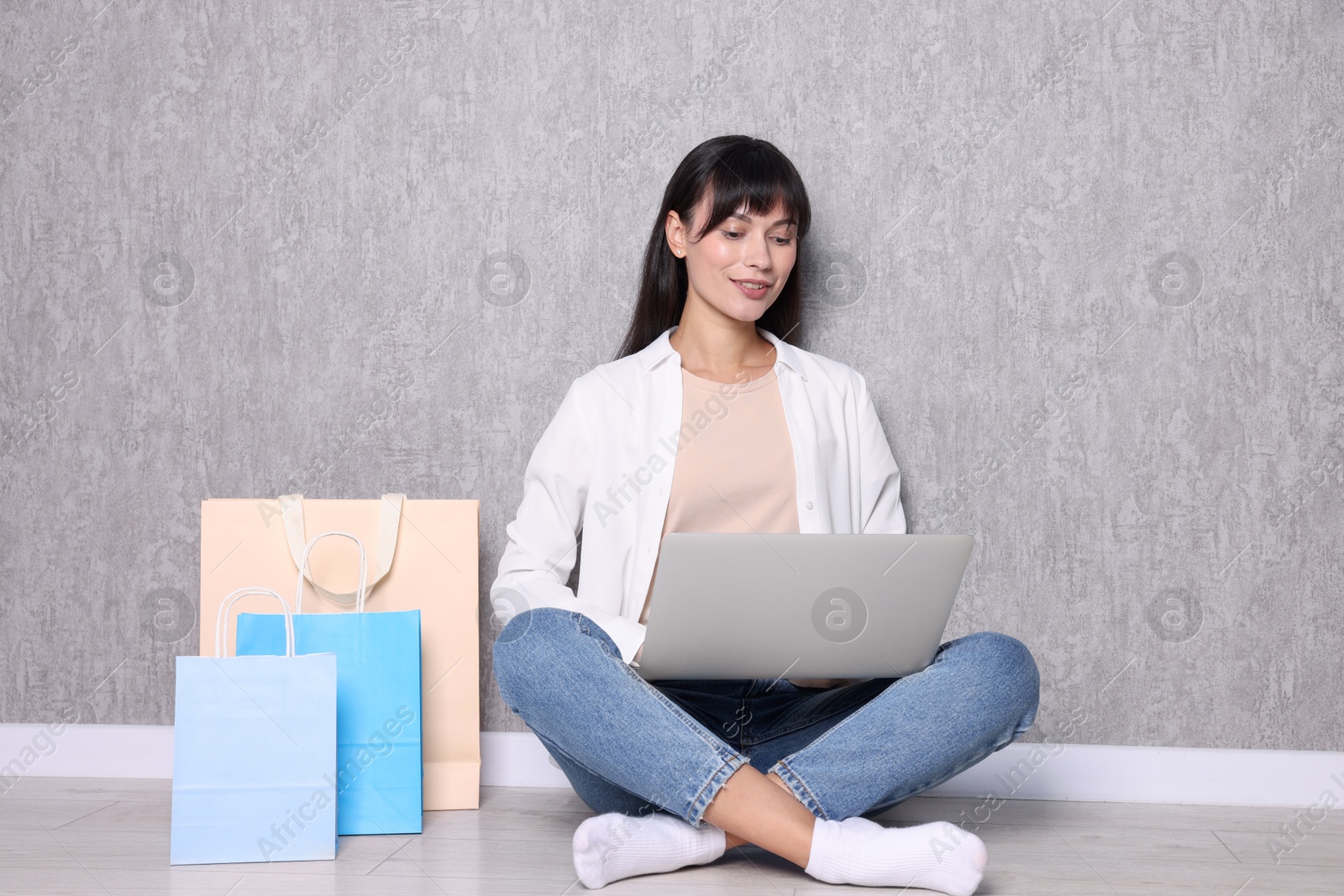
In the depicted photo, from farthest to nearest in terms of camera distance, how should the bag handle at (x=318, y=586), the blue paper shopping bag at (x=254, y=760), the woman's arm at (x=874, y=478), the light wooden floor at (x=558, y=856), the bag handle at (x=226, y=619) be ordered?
the woman's arm at (x=874, y=478) → the bag handle at (x=318, y=586) → the bag handle at (x=226, y=619) → the blue paper shopping bag at (x=254, y=760) → the light wooden floor at (x=558, y=856)

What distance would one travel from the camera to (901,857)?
137 cm

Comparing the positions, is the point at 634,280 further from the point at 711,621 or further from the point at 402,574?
the point at 711,621

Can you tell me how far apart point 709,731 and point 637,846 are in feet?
0.62

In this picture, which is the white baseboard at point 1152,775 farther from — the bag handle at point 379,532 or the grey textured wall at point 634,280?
the bag handle at point 379,532

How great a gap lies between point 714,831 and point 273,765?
2.10ft

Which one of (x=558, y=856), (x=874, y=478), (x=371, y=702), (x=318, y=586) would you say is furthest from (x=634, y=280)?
(x=558, y=856)

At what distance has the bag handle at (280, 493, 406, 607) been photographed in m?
1.88

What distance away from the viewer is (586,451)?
1.88 meters

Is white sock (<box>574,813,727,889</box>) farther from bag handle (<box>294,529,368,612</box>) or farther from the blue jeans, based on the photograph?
bag handle (<box>294,529,368,612</box>)

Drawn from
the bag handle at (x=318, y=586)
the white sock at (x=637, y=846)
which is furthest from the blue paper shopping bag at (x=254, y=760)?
the white sock at (x=637, y=846)

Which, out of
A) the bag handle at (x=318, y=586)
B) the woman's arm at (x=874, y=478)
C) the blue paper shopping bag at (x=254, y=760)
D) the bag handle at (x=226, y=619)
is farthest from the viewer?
the woman's arm at (x=874, y=478)

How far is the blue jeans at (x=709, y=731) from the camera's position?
1420 millimetres

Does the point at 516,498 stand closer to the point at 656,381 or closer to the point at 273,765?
the point at 656,381

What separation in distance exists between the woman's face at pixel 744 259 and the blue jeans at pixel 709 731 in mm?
645
